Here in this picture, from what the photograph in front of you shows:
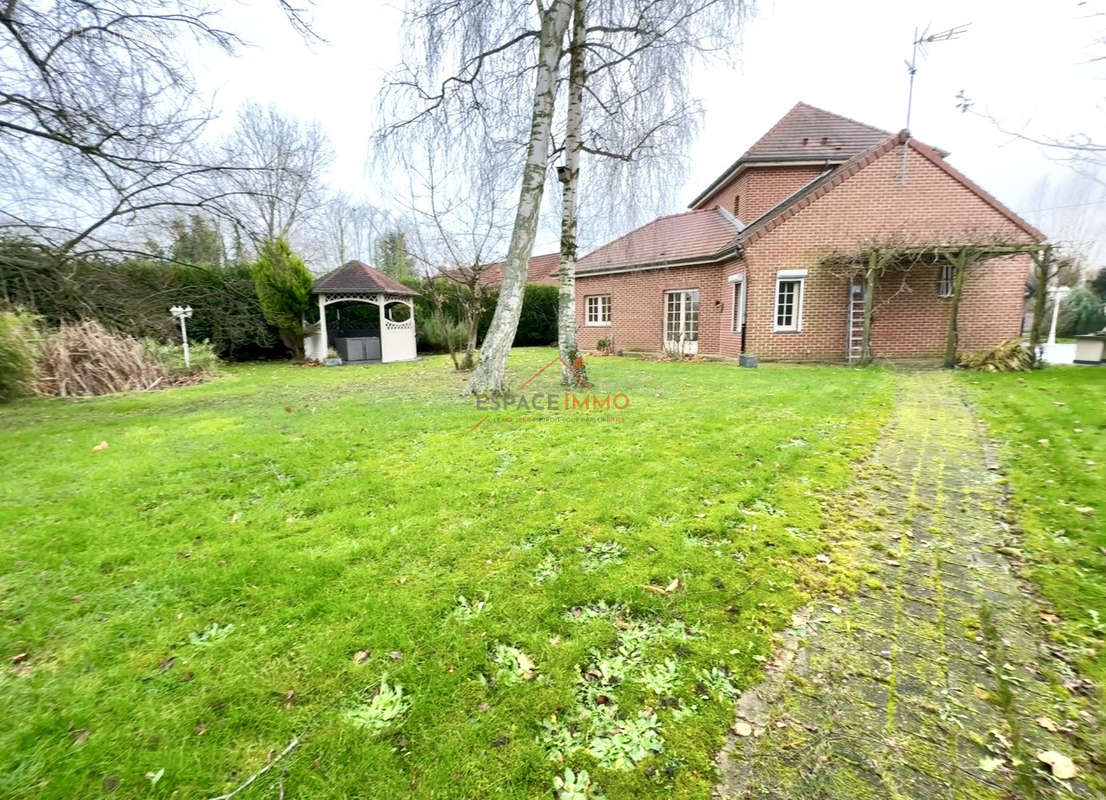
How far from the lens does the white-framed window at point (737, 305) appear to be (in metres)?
12.6

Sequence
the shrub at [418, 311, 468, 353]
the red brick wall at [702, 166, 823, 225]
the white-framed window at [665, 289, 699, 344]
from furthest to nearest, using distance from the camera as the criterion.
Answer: the shrub at [418, 311, 468, 353] < the white-framed window at [665, 289, 699, 344] < the red brick wall at [702, 166, 823, 225]

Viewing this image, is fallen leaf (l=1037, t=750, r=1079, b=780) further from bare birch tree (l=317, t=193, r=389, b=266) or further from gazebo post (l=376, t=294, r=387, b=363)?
bare birch tree (l=317, t=193, r=389, b=266)

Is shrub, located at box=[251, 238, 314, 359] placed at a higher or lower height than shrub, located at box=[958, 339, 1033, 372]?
higher

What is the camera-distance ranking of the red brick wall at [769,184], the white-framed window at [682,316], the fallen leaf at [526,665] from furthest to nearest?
1. the white-framed window at [682,316]
2. the red brick wall at [769,184]
3. the fallen leaf at [526,665]

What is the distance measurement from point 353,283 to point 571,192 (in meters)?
9.97

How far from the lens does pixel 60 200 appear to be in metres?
6.83

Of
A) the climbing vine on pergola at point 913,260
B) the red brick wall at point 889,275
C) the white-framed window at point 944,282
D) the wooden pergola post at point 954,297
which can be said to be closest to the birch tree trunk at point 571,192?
the red brick wall at point 889,275

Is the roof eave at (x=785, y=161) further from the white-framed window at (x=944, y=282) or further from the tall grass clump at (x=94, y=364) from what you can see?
the tall grass clump at (x=94, y=364)

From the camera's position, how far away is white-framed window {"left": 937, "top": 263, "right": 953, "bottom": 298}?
1197cm

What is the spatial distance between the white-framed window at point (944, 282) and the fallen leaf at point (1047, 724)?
13735 mm

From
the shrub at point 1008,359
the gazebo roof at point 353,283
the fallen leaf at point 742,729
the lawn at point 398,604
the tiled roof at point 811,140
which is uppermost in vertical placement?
the tiled roof at point 811,140

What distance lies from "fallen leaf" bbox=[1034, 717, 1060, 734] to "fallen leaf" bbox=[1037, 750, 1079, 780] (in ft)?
0.34

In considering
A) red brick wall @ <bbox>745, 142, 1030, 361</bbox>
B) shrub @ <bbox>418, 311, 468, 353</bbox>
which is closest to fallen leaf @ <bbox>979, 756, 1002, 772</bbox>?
red brick wall @ <bbox>745, 142, 1030, 361</bbox>

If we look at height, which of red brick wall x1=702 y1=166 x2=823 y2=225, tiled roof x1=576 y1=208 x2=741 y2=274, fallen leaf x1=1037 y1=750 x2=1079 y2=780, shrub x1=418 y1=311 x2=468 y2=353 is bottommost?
fallen leaf x1=1037 y1=750 x2=1079 y2=780
